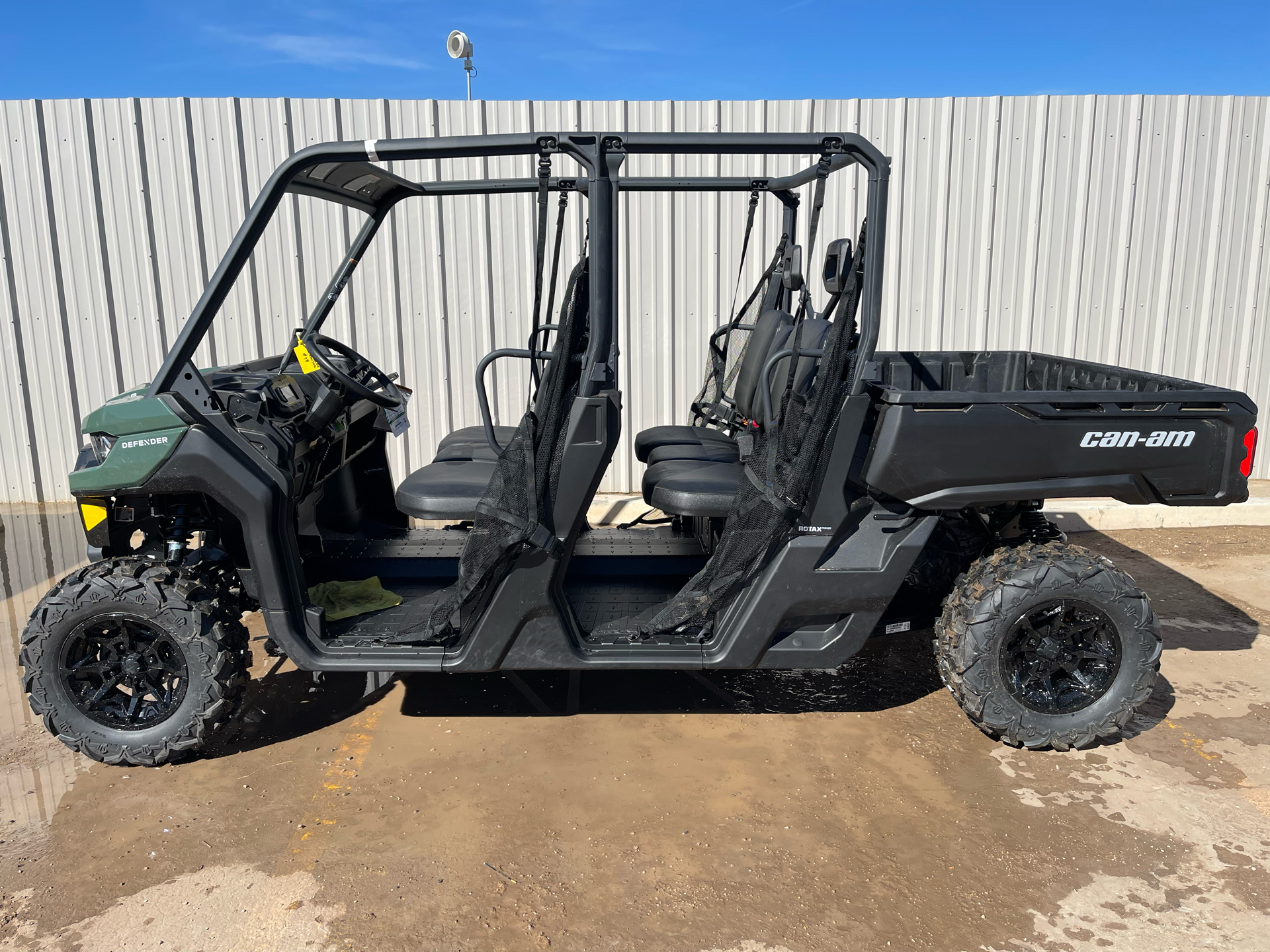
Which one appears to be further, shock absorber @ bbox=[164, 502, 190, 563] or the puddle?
shock absorber @ bbox=[164, 502, 190, 563]

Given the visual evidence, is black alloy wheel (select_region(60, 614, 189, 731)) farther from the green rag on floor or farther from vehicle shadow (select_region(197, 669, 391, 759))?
the green rag on floor

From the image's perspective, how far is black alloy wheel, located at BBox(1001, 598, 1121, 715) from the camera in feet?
9.98

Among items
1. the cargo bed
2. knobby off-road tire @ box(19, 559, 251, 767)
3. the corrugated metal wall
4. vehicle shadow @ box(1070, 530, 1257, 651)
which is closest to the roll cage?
the cargo bed

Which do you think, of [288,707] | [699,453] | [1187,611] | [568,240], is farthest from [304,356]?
[1187,611]

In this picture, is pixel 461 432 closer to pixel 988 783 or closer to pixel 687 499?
pixel 687 499

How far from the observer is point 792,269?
12.6 feet

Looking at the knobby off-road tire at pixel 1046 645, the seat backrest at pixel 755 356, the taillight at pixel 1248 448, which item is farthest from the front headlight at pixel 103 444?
the taillight at pixel 1248 448

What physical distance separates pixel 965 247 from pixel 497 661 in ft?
16.0

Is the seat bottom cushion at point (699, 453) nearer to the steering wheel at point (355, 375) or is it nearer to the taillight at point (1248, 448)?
the steering wheel at point (355, 375)

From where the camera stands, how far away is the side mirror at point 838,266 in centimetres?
287

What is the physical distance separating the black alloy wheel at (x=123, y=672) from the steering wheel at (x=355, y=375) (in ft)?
3.50

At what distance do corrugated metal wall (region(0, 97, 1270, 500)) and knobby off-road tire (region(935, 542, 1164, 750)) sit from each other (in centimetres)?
353

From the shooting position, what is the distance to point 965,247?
6.21m

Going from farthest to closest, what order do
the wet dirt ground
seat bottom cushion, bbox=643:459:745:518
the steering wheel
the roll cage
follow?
the steering wheel < seat bottom cushion, bbox=643:459:745:518 < the roll cage < the wet dirt ground
